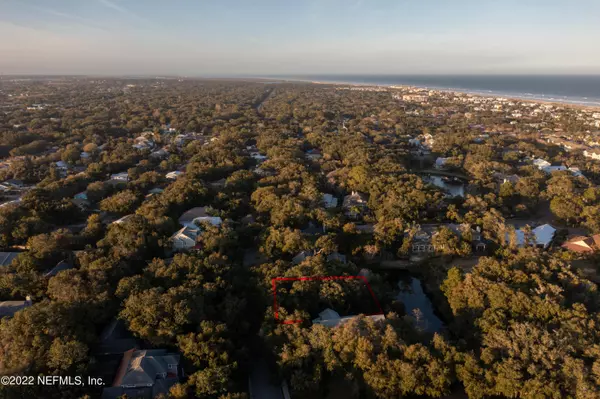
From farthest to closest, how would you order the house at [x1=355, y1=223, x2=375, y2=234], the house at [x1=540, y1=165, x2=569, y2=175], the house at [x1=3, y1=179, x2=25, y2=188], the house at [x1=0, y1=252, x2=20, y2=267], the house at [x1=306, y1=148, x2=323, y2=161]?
the house at [x1=306, y1=148, x2=323, y2=161], the house at [x1=540, y1=165, x2=569, y2=175], the house at [x1=3, y1=179, x2=25, y2=188], the house at [x1=355, y1=223, x2=375, y2=234], the house at [x1=0, y1=252, x2=20, y2=267]

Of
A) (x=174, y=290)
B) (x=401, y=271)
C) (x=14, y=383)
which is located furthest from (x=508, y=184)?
(x=14, y=383)

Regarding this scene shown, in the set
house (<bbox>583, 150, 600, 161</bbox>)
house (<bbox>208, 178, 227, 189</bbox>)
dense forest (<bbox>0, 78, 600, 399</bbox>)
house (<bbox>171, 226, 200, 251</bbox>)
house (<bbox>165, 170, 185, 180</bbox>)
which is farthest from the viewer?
house (<bbox>583, 150, 600, 161</bbox>)

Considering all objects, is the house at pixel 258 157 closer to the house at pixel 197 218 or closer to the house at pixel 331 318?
the house at pixel 197 218

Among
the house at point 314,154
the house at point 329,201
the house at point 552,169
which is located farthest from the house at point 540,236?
the house at point 314,154

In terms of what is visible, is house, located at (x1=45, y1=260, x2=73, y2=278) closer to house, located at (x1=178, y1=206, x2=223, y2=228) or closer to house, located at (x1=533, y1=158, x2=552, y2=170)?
house, located at (x1=178, y1=206, x2=223, y2=228)

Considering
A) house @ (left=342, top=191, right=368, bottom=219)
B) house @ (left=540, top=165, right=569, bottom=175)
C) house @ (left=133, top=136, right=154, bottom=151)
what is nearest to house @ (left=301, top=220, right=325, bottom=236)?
house @ (left=342, top=191, right=368, bottom=219)

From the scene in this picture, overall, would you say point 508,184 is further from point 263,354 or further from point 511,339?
point 263,354

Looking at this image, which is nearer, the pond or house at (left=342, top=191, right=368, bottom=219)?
house at (left=342, top=191, right=368, bottom=219)
